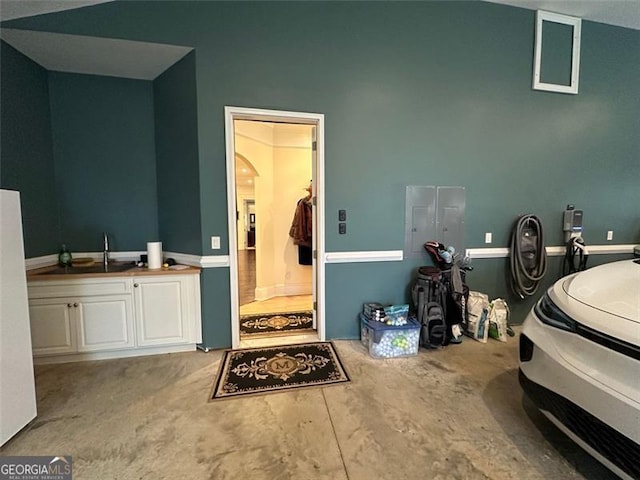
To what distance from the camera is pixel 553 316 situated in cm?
145

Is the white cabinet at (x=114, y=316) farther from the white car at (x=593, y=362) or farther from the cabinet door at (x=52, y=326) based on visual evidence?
the white car at (x=593, y=362)

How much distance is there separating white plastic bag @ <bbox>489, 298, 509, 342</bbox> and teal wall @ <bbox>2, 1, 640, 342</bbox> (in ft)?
1.09

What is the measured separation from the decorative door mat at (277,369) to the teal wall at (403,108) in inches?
13.4

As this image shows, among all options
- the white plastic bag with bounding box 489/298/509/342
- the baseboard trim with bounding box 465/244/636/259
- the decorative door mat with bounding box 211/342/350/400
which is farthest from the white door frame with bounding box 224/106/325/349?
the white plastic bag with bounding box 489/298/509/342

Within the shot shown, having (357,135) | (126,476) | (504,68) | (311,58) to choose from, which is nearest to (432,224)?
(357,135)

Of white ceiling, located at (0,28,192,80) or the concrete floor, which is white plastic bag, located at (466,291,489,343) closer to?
the concrete floor

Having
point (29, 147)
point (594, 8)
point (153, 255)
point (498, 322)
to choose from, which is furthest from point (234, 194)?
point (594, 8)

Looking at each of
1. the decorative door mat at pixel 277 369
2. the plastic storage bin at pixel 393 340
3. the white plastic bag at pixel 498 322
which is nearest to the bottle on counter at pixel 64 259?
the decorative door mat at pixel 277 369

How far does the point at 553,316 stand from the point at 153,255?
10.0 ft

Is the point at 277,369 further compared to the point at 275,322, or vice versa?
the point at 275,322

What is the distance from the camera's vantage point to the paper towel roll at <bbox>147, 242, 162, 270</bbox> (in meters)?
2.67

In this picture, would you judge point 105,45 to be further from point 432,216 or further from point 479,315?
point 479,315

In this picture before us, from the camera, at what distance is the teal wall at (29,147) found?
2.38 meters

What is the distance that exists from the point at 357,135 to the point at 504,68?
1.83 m
